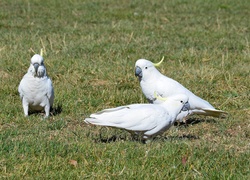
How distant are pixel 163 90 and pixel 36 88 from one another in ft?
4.16

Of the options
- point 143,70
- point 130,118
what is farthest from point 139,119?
point 143,70

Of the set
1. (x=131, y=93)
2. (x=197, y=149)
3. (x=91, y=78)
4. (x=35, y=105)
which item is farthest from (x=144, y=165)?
(x=91, y=78)

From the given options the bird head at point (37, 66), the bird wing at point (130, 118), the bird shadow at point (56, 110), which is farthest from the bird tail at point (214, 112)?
the bird head at point (37, 66)

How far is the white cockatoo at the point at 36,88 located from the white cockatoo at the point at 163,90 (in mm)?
958

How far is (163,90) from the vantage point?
5.76 m

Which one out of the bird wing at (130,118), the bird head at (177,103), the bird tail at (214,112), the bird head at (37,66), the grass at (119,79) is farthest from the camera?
the bird tail at (214,112)

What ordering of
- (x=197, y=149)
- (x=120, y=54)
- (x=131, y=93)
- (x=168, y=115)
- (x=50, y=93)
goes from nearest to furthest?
(x=197, y=149)
(x=168, y=115)
(x=50, y=93)
(x=131, y=93)
(x=120, y=54)

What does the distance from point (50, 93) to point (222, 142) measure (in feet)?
5.86

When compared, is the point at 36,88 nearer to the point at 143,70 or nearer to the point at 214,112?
the point at 143,70

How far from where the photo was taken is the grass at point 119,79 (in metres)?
4.18

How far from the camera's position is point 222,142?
4.89 metres

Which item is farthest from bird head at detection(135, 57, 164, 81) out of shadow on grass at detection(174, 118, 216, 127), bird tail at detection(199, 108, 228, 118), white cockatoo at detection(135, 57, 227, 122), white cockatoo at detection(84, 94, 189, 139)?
white cockatoo at detection(84, 94, 189, 139)

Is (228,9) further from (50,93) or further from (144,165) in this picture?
(144,165)

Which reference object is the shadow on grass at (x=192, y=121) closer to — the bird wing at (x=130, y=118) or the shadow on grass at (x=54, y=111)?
the bird wing at (x=130, y=118)
